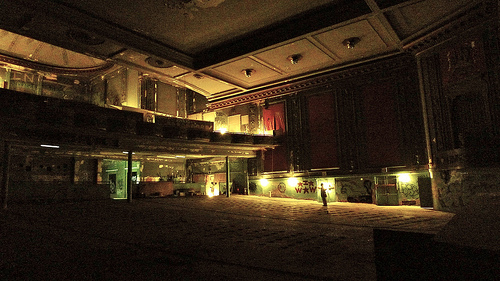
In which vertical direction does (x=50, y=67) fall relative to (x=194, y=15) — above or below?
above

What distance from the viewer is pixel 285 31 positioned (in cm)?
1188

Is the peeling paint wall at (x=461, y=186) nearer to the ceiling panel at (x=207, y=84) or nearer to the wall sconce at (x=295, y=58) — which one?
the wall sconce at (x=295, y=58)

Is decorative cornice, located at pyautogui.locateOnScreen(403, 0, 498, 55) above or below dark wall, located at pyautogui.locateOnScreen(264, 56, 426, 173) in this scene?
above

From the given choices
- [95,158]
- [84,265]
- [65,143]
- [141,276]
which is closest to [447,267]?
[141,276]

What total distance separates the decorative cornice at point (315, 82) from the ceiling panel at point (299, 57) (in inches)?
34.7

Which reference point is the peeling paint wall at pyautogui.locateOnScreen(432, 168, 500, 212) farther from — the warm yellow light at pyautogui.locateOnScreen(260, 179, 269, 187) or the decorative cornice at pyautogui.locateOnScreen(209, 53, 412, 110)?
the warm yellow light at pyautogui.locateOnScreen(260, 179, 269, 187)

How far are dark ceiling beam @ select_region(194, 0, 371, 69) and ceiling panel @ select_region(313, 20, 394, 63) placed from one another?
84 cm

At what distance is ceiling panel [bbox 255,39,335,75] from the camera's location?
13125mm

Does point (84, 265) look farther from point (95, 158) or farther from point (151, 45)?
point (95, 158)

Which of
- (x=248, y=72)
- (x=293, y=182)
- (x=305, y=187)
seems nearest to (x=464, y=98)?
(x=305, y=187)

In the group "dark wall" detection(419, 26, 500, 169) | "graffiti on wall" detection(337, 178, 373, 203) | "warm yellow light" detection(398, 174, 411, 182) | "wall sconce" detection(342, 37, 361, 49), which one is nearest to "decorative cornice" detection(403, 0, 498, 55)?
"dark wall" detection(419, 26, 500, 169)

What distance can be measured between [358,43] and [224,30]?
616cm

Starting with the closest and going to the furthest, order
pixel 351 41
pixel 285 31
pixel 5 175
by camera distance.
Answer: pixel 5 175, pixel 285 31, pixel 351 41

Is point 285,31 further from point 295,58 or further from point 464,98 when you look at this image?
point 464,98
